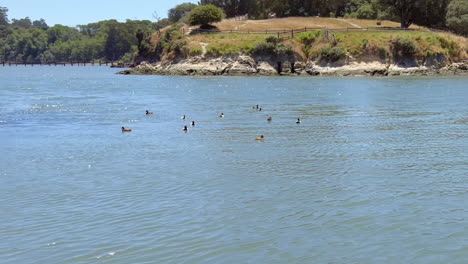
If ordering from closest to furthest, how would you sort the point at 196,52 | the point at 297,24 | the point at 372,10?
the point at 196,52
the point at 297,24
the point at 372,10

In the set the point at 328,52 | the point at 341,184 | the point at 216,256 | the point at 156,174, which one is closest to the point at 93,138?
the point at 156,174

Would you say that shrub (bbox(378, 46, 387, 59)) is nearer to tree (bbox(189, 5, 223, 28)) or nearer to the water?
tree (bbox(189, 5, 223, 28))

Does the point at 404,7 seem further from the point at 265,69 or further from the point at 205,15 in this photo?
the point at 205,15

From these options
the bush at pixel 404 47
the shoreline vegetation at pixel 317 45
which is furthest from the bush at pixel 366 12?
the bush at pixel 404 47

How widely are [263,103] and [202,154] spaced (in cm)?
2451

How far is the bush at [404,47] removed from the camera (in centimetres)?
9181

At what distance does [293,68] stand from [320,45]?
6019 mm

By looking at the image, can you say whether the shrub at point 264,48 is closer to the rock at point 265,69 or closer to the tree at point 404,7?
the rock at point 265,69

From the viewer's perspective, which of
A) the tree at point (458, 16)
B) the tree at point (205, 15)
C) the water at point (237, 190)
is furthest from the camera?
the tree at point (205, 15)

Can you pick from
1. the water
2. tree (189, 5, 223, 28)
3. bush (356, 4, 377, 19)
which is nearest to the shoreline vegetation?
tree (189, 5, 223, 28)

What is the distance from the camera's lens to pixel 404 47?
3637 inches

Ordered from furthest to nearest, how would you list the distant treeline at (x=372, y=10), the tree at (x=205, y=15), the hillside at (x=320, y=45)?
A: the tree at (x=205, y=15) < the distant treeline at (x=372, y=10) < the hillside at (x=320, y=45)

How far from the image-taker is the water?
45.4 ft

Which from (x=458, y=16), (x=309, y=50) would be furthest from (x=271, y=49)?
(x=458, y=16)
